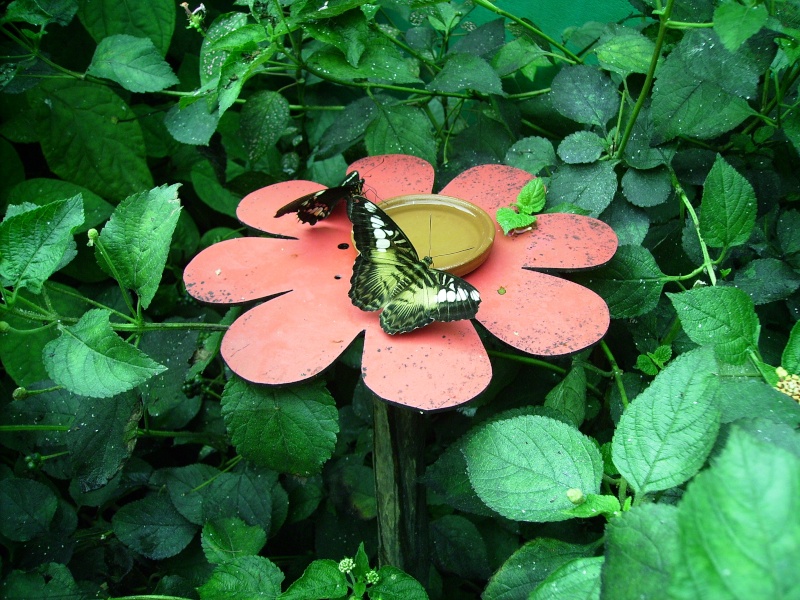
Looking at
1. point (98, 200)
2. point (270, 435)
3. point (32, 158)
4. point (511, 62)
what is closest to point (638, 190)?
point (511, 62)

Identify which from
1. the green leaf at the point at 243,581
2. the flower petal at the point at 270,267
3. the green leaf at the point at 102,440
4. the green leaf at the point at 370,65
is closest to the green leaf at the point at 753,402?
the flower petal at the point at 270,267

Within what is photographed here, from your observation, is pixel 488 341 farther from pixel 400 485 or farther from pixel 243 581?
pixel 243 581

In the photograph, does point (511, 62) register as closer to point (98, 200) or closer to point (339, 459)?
point (339, 459)

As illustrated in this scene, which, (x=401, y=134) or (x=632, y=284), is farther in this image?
(x=401, y=134)

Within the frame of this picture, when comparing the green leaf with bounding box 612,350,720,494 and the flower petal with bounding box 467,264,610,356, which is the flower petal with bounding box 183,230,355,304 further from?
the green leaf with bounding box 612,350,720,494

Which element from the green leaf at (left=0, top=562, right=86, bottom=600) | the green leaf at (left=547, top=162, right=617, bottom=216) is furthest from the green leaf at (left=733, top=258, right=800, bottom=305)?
the green leaf at (left=0, top=562, right=86, bottom=600)

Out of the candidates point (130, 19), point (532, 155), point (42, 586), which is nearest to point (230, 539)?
point (42, 586)

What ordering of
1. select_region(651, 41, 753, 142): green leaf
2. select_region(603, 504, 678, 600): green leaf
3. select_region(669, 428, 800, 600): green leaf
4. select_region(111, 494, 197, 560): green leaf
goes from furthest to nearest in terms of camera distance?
select_region(111, 494, 197, 560): green leaf, select_region(651, 41, 753, 142): green leaf, select_region(603, 504, 678, 600): green leaf, select_region(669, 428, 800, 600): green leaf
